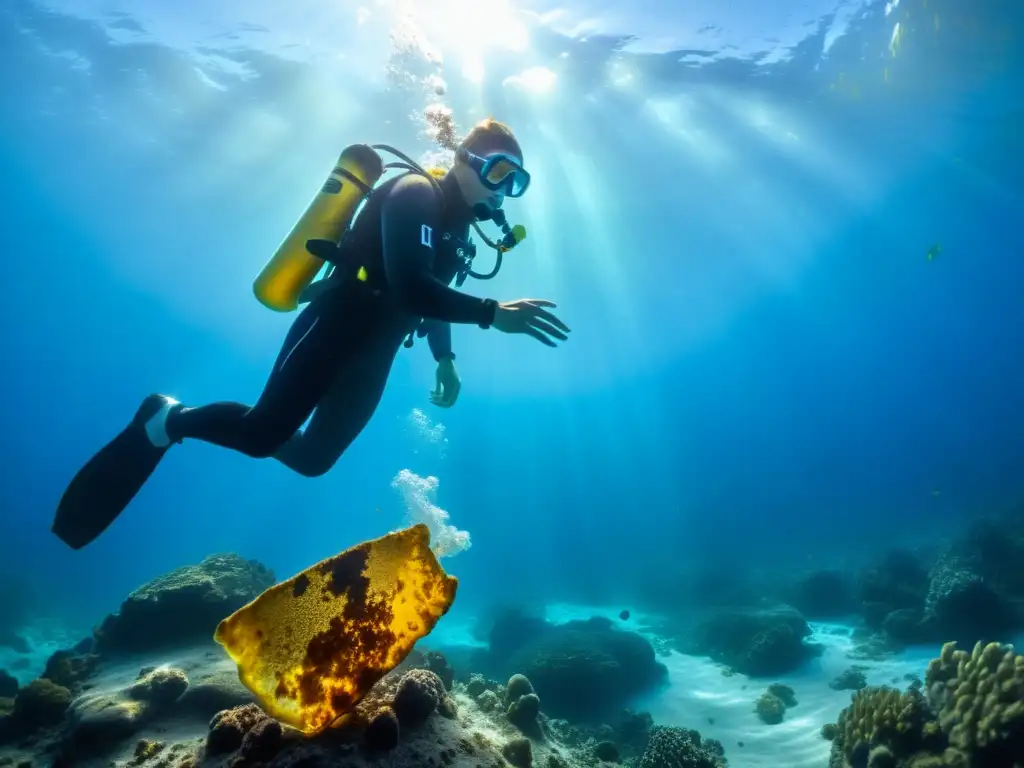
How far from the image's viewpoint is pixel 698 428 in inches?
4011

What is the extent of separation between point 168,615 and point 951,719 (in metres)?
8.82

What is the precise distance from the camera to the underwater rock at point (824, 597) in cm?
1591

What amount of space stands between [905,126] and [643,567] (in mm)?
31946

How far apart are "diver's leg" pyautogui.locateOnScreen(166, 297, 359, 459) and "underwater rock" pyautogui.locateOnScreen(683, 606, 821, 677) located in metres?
12.0

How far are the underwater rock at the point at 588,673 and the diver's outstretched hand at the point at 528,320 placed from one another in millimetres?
8700

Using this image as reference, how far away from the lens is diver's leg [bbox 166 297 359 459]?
3500 mm

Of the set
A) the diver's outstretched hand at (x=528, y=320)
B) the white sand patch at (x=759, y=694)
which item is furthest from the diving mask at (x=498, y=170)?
the white sand patch at (x=759, y=694)

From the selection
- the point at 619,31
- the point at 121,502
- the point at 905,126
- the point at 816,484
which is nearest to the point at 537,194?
the point at 619,31

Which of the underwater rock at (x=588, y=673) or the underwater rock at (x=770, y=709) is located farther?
the underwater rock at (x=588, y=673)

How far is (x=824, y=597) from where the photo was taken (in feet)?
53.3

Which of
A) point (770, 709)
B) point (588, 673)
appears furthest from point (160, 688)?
point (770, 709)

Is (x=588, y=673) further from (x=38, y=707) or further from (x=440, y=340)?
(x=38, y=707)

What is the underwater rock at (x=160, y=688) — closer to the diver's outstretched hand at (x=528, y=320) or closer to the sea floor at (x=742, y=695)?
the sea floor at (x=742, y=695)

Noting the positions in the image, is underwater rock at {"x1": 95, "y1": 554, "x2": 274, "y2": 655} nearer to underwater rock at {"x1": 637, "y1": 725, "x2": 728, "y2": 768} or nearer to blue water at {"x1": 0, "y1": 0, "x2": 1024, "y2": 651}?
underwater rock at {"x1": 637, "y1": 725, "x2": 728, "y2": 768}
